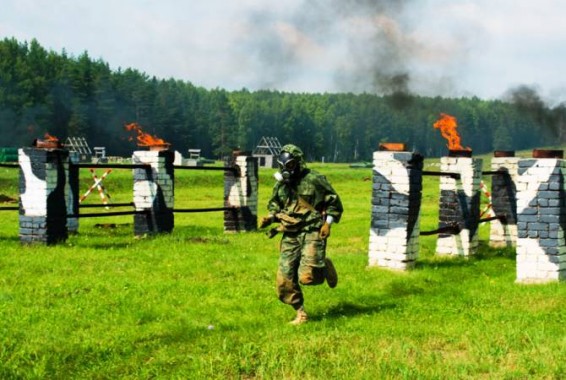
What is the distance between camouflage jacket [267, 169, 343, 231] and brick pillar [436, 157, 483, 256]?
6.29 meters

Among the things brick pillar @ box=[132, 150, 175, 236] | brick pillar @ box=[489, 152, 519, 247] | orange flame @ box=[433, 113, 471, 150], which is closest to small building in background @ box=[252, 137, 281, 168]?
orange flame @ box=[433, 113, 471, 150]

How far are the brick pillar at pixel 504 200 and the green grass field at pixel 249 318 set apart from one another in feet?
5.26

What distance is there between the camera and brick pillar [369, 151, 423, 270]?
11.8 m

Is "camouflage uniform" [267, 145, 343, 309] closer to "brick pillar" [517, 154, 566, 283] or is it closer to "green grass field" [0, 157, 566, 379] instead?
"green grass field" [0, 157, 566, 379]

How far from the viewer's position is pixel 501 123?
108250 mm

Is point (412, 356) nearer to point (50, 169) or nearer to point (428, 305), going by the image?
point (428, 305)

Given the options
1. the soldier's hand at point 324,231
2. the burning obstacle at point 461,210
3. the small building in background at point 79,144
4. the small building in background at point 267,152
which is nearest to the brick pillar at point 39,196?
the burning obstacle at point 461,210

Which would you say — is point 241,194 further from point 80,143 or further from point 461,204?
point 80,143

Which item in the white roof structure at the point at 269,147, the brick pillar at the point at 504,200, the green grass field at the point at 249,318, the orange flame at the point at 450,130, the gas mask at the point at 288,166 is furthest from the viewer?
the white roof structure at the point at 269,147

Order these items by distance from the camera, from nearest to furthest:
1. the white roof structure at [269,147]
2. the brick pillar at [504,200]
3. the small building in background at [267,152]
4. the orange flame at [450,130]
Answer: the brick pillar at [504,200] < the orange flame at [450,130] < the small building in background at [267,152] < the white roof structure at [269,147]

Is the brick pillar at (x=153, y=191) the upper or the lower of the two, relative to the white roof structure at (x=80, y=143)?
lower

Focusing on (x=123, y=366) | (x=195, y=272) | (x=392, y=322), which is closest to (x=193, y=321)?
(x=123, y=366)

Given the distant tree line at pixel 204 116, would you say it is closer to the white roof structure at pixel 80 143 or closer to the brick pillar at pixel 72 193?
the white roof structure at pixel 80 143

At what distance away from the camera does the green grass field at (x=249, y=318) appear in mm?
6625
